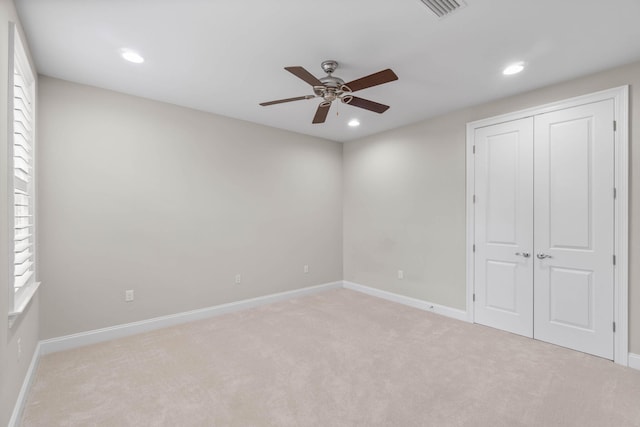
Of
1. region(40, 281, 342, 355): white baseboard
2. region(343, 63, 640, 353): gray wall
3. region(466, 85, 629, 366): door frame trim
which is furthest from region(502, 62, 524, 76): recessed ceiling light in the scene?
region(40, 281, 342, 355): white baseboard

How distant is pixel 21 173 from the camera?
228 cm

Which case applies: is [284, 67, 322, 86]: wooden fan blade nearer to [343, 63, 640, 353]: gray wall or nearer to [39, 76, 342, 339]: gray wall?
[39, 76, 342, 339]: gray wall

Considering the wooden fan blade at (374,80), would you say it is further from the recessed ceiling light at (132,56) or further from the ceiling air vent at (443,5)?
the recessed ceiling light at (132,56)

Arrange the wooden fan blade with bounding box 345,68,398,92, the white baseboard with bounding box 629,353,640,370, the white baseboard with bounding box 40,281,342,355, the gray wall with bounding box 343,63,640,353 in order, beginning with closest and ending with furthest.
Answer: the wooden fan blade with bounding box 345,68,398,92, the white baseboard with bounding box 629,353,640,370, the white baseboard with bounding box 40,281,342,355, the gray wall with bounding box 343,63,640,353

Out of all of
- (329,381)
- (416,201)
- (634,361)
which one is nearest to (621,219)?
(634,361)

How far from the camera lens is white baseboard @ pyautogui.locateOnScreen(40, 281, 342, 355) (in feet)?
9.66

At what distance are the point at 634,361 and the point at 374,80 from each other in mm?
3278

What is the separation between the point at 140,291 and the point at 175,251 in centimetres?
56

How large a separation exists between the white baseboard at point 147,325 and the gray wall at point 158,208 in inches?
3.0

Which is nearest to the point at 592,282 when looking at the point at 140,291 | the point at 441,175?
the point at 441,175

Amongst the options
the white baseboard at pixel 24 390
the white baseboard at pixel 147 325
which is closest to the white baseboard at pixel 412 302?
the white baseboard at pixel 147 325

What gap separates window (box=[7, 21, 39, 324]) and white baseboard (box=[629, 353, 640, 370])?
470 centimetres

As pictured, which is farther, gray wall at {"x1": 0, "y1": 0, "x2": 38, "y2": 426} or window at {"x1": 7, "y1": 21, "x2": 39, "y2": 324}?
window at {"x1": 7, "y1": 21, "x2": 39, "y2": 324}

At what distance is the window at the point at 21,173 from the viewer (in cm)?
190
